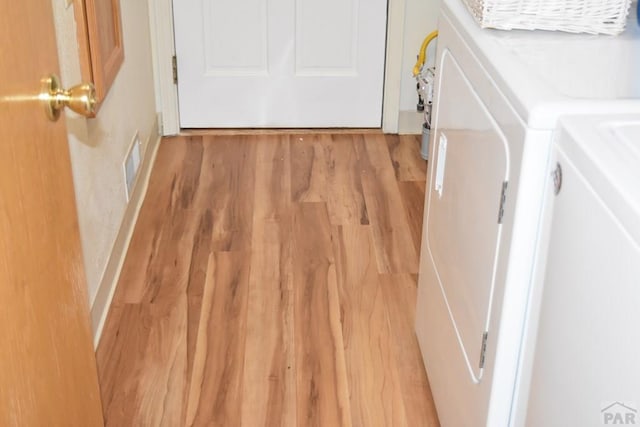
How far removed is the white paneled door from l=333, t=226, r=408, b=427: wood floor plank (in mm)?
831

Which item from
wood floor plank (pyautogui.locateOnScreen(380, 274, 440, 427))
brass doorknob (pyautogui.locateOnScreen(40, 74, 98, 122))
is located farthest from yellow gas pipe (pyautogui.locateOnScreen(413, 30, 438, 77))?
brass doorknob (pyautogui.locateOnScreen(40, 74, 98, 122))

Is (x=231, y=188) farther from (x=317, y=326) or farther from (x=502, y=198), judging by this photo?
(x=502, y=198)

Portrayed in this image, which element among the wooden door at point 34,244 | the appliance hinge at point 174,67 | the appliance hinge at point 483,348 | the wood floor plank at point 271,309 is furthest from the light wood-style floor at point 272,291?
the wooden door at point 34,244

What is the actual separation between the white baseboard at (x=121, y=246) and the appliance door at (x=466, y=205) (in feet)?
2.73

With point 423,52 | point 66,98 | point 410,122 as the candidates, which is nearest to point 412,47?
point 423,52

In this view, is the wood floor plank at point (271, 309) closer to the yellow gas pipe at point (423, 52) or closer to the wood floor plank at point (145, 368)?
the wood floor plank at point (145, 368)

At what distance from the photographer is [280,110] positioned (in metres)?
3.39

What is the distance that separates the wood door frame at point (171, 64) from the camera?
3.18 m

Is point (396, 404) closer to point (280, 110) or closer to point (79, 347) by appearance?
point (79, 347)

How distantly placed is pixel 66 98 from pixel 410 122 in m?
2.36

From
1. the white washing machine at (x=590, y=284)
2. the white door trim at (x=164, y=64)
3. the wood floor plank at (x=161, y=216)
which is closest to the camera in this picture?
the white washing machine at (x=590, y=284)

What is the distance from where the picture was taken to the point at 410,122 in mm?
3400

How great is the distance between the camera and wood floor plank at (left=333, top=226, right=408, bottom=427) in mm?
1952

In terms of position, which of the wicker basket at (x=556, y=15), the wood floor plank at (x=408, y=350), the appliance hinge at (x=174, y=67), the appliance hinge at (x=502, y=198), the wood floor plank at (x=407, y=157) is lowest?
the wood floor plank at (x=408, y=350)
